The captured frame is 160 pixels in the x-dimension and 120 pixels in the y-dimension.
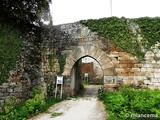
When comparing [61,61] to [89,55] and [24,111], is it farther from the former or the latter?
[24,111]

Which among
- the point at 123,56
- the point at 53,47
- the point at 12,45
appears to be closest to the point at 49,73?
the point at 53,47

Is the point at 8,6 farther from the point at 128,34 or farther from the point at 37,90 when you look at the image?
the point at 128,34

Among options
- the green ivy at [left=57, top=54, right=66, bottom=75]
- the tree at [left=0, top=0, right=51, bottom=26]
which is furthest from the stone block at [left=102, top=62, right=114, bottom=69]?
the tree at [left=0, top=0, right=51, bottom=26]

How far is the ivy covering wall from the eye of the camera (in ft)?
31.3

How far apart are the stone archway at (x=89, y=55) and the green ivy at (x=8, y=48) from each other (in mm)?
2271

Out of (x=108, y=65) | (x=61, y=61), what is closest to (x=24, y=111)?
(x=61, y=61)

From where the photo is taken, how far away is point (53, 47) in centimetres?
1068

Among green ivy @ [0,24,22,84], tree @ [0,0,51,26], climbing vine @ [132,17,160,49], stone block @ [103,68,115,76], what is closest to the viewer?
green ivy @ [0,24,22,84]

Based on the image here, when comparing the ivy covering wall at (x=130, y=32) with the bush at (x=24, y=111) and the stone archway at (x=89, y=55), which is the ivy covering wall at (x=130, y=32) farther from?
the bush at (x=24, y=111)

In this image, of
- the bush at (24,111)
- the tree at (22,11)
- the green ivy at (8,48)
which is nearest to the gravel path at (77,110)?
the bush at (24,111)

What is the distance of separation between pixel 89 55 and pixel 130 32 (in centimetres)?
188

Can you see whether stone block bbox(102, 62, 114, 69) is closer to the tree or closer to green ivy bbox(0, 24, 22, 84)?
the tree

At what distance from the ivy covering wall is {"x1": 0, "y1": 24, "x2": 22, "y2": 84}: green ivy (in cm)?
313

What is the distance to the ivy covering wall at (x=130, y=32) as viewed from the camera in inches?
376
